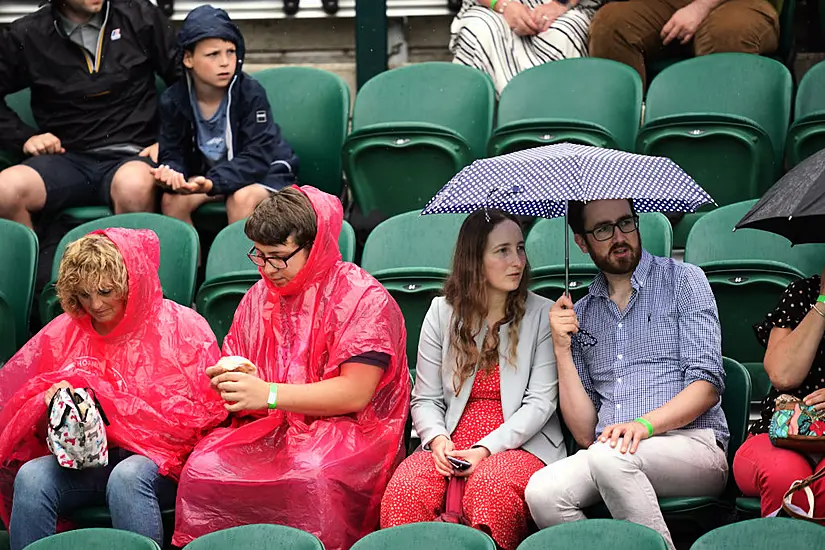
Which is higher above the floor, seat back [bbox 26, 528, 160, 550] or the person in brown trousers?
the person in brown trousers

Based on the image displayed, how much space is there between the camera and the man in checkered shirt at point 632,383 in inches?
130

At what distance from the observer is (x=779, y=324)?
3.41 metres

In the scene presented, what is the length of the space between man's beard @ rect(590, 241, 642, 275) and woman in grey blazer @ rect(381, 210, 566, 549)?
0.20m

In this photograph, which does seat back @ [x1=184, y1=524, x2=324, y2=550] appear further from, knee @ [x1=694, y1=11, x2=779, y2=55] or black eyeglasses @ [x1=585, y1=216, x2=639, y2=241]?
knee @ [x1=694, y1=11, x2=779, y2=55]

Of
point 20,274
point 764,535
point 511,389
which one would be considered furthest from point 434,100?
point 764,535

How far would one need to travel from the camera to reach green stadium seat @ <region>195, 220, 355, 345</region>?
4.28 metres

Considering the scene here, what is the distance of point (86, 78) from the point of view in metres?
5.48

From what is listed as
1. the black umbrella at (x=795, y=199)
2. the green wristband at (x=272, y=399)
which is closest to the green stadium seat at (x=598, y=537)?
the black umbrella at (x=795, y=199)

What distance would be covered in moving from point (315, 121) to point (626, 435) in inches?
102

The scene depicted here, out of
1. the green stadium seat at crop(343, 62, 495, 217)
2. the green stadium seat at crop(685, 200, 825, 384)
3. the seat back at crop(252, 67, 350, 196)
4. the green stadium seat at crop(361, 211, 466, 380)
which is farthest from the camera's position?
the seat back at crop(252, 67, 350, 196)

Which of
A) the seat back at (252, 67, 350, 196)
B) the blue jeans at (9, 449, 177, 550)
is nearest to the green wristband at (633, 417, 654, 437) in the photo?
the blue jeans at (9, 449, 177, 550)

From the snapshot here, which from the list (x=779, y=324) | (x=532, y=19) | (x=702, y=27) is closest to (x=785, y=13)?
(x=702, y=27)

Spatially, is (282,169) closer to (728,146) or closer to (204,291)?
(204,291)

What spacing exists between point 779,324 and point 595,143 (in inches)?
58.6
